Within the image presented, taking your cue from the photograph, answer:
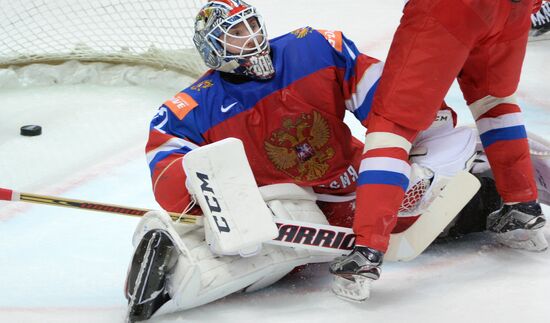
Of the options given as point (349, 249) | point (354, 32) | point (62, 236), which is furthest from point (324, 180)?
point (354, 32)

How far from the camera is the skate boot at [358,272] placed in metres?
1.93

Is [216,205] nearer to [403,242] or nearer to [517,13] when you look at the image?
[403,242]

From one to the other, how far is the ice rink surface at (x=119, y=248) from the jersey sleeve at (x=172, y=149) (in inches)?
10.4

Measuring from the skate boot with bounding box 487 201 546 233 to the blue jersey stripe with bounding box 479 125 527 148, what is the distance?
0.17 metres

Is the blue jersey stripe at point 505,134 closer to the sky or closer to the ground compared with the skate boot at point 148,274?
closer to the sky

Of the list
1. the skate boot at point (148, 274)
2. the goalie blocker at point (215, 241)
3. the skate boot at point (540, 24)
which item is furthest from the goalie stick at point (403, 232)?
the skate boot at point (540, 24)

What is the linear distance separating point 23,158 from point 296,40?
4.72 ft

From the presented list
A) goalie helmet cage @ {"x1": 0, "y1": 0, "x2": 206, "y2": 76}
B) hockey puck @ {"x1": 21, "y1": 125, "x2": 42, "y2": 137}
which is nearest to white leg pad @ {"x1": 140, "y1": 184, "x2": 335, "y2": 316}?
hockey puck @ {"x1": 21, "y1": 125, "x2": 42, "y2": 137}

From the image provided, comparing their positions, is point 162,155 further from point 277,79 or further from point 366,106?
point 366,106

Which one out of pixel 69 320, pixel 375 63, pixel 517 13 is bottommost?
pixel 69 320

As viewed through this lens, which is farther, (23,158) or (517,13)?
(23,158)

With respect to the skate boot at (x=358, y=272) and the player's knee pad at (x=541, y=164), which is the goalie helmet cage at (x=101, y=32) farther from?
the skate boot at (x=358, y=272)

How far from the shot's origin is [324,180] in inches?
88.4

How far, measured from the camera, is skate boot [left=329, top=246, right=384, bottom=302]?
76.0 inches
